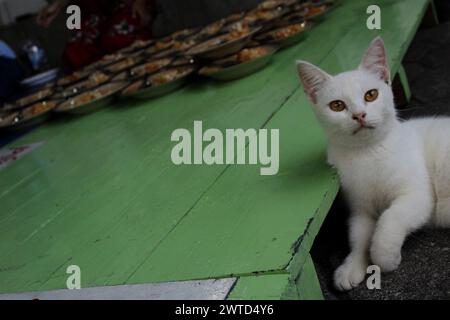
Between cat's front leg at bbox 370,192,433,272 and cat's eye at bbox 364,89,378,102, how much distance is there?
9.0 inches

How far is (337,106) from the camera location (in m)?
1.05

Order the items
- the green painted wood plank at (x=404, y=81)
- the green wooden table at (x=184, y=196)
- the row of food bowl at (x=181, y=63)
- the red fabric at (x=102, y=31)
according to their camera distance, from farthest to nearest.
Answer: the red fabric at (x=102, y=31), the row of food bowl at (x=181, y=63), the green painted wood plank at (x=404, y=81), the green wooden table at (x=184, y=196)

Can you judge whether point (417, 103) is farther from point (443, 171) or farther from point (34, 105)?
point (34, 105)

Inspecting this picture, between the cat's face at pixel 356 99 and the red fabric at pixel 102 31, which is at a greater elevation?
the red fabric at pixel 102 31

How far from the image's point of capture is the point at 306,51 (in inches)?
82.1

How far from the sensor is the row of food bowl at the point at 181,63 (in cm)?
208

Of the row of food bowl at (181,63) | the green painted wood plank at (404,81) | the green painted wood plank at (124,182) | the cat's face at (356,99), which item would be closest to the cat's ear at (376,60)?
the cat's face at (356,99)

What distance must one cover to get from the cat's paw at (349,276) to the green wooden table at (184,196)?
158mm

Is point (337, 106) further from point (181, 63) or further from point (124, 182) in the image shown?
point (181, 63)

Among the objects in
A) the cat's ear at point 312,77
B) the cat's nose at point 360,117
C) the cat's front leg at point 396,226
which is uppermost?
the cat's ear at point 312,77

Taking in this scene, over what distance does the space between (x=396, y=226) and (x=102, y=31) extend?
3263 millimetres

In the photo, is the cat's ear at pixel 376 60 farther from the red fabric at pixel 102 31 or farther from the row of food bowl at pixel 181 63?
the red fabric at pixel 102 31
